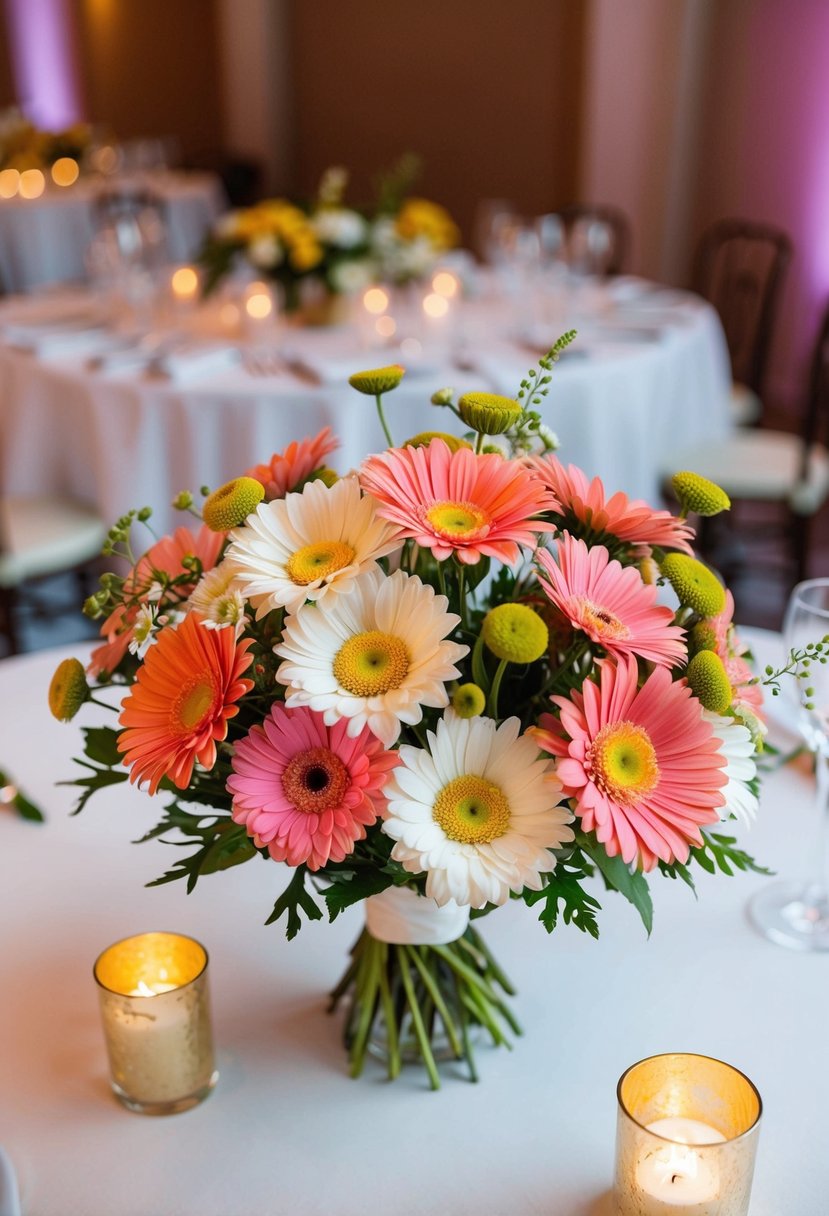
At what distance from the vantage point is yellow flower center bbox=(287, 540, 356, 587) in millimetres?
626

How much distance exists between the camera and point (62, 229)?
5660 millimetres

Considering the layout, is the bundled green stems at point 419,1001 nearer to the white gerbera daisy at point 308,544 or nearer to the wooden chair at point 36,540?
the white gerbera daisy at point 308,544

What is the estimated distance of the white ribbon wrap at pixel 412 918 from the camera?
0.72m

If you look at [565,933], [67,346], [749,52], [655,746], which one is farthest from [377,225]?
[749,52]

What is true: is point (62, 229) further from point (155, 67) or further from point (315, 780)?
point (315, 780)

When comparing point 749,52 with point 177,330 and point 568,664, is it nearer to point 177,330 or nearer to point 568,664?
point 177,330

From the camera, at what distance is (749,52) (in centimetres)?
515

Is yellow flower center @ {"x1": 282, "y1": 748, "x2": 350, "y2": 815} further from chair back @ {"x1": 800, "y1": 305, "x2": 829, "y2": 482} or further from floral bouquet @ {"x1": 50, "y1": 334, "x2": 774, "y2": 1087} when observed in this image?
chair back @ {"x1": 800, "y1": 305, "x2": 829, "y2": 482}

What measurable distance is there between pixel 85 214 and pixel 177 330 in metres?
3.20

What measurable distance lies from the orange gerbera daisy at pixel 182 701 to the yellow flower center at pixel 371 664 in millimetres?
48

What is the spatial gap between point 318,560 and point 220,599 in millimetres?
63

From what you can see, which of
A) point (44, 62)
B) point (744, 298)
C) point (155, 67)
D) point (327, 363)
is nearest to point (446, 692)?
point (327, 363)

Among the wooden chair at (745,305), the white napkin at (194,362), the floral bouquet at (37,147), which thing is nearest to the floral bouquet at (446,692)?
the white napkin at (194,362)

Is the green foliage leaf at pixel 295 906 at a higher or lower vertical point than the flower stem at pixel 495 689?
lower
